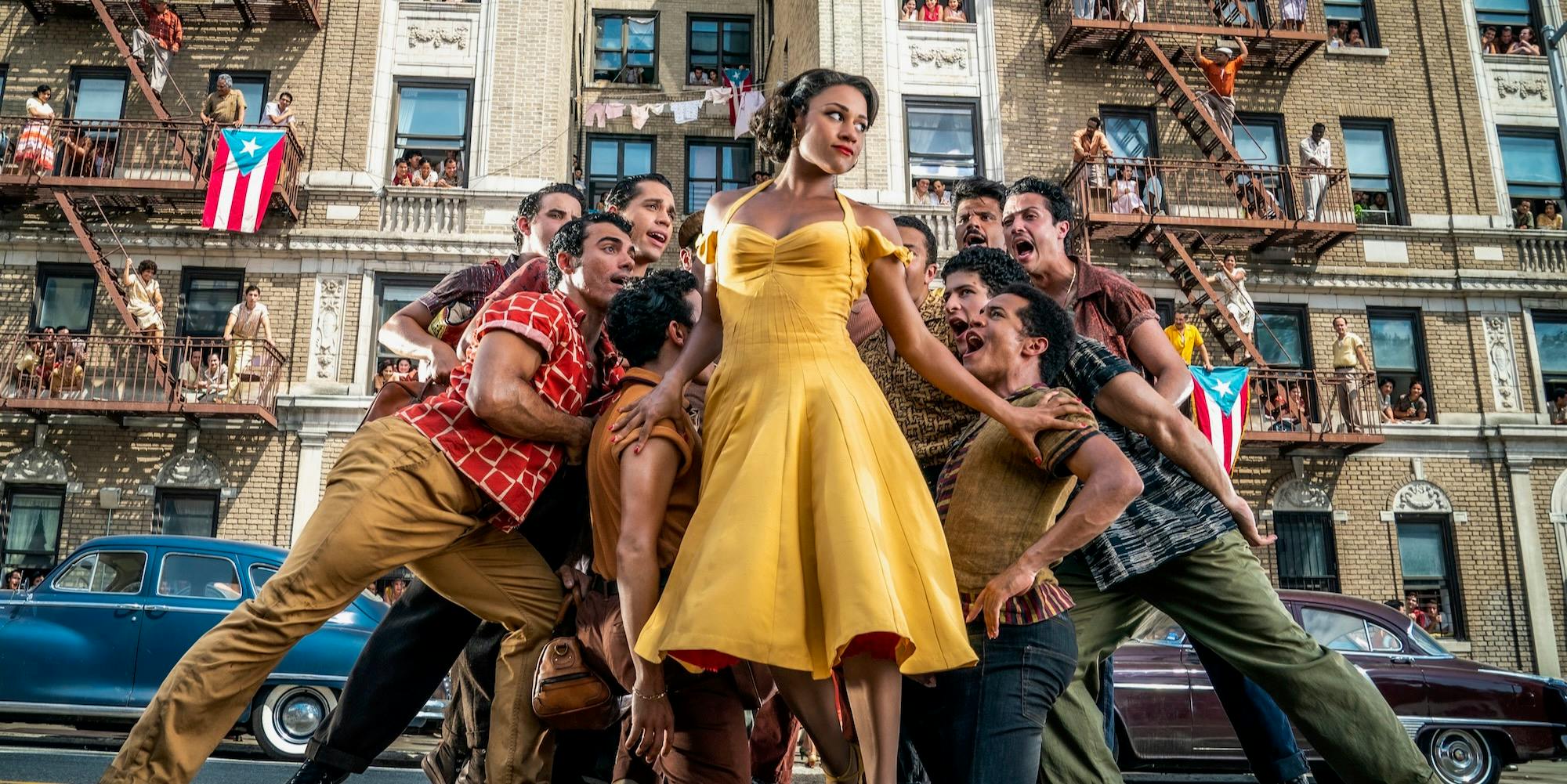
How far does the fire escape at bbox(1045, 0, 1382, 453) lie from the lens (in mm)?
19062

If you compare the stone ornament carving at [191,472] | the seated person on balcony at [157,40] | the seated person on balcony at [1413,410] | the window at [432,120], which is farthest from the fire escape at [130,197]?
the seated person on balcony at [1413,410]

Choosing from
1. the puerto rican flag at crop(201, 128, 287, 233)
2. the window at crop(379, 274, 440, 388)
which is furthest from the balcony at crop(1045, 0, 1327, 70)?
the puerto rican flag at crop(201, 128, 287, 233)

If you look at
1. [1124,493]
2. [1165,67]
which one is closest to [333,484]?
[1124,493]

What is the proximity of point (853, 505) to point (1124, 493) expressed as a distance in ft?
2.59

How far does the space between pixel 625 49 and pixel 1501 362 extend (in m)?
19.0

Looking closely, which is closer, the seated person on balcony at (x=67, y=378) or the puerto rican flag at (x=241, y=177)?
the seated person on balcony at (x=67, y=378)

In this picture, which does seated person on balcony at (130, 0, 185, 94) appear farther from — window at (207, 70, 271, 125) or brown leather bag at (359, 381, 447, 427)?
brown leather bag at (359, 381, 447, 427)

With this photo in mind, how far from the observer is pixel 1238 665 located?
12.5 feet

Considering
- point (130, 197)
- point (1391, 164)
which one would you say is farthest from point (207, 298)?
point (1391, 164)

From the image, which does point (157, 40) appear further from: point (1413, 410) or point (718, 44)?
point (1413, 410)

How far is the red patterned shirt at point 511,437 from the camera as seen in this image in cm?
384

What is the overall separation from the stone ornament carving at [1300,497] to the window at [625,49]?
1556 cm

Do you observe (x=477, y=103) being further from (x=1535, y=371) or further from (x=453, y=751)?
(x=1535, y=371)

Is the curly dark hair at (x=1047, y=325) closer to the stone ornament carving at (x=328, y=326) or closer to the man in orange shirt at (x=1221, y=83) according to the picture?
the stone ornament carving at (x=328, y=326)
